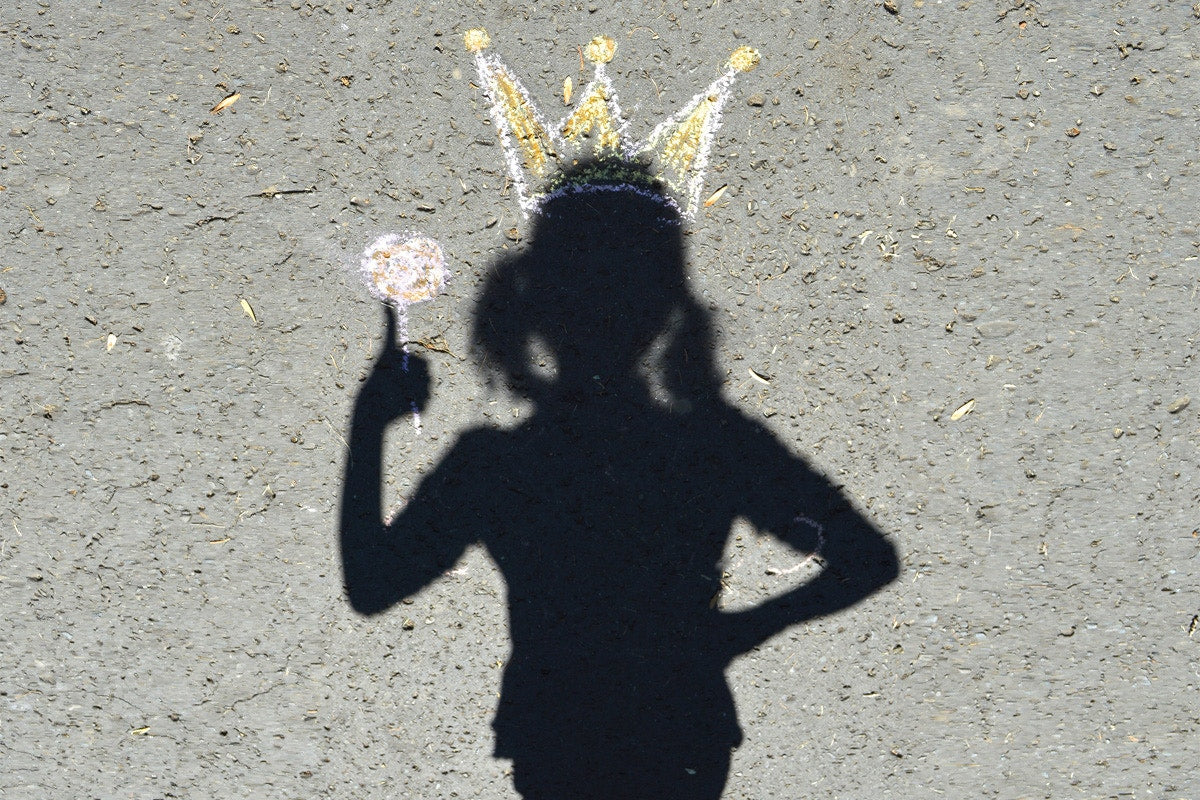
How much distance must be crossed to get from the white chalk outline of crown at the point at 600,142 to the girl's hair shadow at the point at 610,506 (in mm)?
65

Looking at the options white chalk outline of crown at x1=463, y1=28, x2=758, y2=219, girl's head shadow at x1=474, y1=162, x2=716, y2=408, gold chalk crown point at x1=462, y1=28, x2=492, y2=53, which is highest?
gold chalk crown point at x1=462, y1=28, x2=492, y2=53

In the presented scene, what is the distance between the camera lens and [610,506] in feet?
8.03

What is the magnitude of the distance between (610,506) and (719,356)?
69 centimetres

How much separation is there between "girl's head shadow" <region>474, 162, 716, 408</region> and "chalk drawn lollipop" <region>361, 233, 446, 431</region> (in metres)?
0.21

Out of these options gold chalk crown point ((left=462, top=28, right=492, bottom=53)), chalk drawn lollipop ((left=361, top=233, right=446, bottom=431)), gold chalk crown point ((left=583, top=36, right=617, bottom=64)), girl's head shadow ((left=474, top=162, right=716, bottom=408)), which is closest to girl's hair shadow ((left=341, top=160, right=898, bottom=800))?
girl's head shadow ((left=474, top=162, right=716, bottom=408))

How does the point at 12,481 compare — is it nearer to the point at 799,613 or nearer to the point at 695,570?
the point at 695,570

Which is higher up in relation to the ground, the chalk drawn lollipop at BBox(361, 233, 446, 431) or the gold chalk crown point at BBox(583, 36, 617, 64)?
the gold chalk crown point at BBox(583, 36, 617, 64)

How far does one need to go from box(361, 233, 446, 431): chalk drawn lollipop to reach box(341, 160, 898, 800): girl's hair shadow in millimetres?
149

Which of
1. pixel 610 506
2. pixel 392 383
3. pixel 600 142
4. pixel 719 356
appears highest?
pixel 600 142

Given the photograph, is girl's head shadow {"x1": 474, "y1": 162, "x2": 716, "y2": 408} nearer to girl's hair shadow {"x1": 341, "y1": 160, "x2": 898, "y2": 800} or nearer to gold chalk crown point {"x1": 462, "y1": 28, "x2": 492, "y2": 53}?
girl's hair shadow {"x1": 341, "y1": 160, "x2": 898, "y2": 800}

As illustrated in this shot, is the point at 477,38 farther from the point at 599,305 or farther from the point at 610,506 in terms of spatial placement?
the point at 610,506

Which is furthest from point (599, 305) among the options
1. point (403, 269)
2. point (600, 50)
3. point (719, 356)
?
point (600, 50)

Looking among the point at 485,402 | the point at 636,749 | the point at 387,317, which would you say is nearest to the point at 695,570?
the point at 636,749

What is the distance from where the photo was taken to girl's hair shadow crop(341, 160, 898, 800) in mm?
2424
